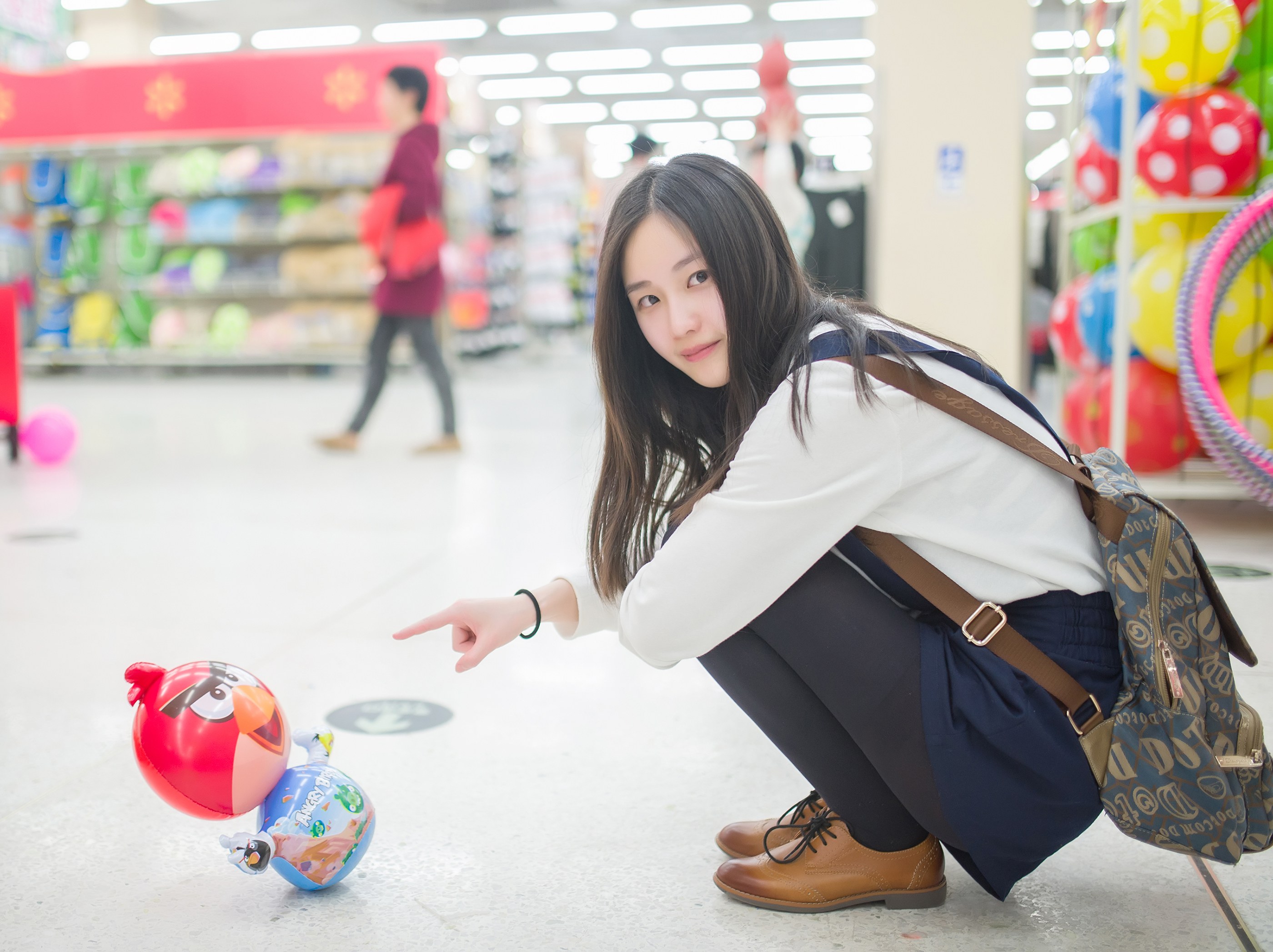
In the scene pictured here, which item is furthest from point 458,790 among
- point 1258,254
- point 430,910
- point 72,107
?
point 72,107

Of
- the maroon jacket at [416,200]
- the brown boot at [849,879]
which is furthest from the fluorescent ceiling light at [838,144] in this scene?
the brown boot at [849,879]

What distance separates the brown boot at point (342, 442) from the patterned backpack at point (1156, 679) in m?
3.91

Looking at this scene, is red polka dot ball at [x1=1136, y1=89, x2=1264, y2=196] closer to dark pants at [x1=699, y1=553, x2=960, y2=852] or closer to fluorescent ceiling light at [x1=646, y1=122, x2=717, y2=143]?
dark pants at [x1=699, y1=553, x2=960, y2=852]

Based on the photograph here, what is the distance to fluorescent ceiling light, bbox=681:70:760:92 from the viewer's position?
16.5 meters

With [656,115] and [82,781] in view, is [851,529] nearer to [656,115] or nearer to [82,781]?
[82,781]

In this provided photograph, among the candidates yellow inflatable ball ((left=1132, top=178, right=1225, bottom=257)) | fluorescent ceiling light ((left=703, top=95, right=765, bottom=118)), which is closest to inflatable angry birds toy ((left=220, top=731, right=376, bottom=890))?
yellow inflatable ball ((left=1132, top=178, right=1225, bottom=257))

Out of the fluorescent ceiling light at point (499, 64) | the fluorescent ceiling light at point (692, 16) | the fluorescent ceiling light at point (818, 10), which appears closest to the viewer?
the fluorescent ceiling light at point (818, 10)

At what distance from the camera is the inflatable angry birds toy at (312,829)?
3.65ft

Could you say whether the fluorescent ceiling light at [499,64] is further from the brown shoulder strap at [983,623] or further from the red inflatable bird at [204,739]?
the brown shoulder strap at [983,623]

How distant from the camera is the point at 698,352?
44.3 inches

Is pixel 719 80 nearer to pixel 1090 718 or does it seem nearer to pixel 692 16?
pixel 692 16

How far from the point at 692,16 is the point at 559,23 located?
64.5 inches

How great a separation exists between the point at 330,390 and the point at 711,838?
22.8 feet

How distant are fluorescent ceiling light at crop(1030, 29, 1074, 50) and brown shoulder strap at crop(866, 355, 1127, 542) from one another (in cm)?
1412
